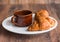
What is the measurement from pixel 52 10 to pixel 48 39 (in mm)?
439

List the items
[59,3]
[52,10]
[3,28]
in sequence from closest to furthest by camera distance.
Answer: [3,28] < [52,10] < [59,3]

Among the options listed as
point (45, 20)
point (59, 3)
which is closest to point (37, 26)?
point (45, 20)

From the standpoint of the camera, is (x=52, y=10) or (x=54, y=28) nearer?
(x=54, y=28)

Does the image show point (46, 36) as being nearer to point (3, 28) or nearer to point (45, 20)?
point (45, 20)

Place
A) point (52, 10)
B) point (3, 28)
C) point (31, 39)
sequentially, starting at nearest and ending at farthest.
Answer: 1. point (31, 39)
2. point (3, 28)
3. point (52, 10)

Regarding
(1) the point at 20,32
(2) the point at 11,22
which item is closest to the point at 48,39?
(1) the point at 20,32

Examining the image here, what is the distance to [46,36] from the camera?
859 mm

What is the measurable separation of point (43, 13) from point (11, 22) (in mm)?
190

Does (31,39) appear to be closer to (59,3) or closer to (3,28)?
(3,28)

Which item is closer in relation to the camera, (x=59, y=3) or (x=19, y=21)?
(x=19, y=21)

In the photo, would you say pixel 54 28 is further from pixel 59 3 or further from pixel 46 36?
pixel 59 3

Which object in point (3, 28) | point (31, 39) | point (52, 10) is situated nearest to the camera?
point (31, 39)

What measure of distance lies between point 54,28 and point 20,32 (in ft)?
0.63

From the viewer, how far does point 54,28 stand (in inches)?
36.0
